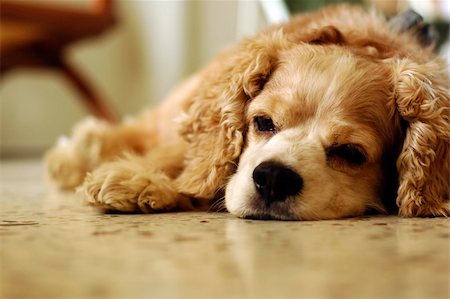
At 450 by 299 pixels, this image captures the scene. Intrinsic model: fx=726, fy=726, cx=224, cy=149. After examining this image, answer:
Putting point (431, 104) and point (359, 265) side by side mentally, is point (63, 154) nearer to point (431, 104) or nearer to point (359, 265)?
point (431, 104)

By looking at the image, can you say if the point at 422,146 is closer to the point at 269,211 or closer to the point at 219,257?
the point at 269,211

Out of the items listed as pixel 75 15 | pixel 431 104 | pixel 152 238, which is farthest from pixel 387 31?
pixel 75 15

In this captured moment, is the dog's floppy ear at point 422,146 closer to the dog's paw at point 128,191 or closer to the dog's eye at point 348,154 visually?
the dog's eye at point 348,154

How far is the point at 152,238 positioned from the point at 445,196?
93cm

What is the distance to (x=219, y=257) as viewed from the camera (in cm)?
130

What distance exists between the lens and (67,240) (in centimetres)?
147

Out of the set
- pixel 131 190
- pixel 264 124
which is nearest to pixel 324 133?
pixel 264 124

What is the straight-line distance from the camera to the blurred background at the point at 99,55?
5.14 m

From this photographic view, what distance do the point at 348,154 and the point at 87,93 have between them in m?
3.72

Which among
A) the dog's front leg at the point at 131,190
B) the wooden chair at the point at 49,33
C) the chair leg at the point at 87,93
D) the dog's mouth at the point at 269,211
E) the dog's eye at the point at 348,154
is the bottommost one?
the dog's mouth at the point at 269,211

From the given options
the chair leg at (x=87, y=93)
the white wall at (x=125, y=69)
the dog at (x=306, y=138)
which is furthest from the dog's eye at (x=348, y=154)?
the white wall at (x=125, y=69)

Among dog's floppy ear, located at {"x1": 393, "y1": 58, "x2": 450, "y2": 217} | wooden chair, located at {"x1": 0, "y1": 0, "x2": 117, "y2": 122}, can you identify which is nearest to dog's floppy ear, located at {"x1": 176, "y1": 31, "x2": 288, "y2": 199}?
dog's floppy ear, located at {"x1": 393, "y1": 58, "x2": 450, "y2": 217}

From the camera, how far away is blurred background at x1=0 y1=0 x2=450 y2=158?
203 inches

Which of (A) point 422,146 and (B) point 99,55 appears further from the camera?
(B) point 99,55
